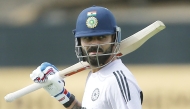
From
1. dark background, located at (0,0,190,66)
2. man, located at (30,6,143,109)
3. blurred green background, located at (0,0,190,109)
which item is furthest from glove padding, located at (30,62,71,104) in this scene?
dark background, located at (0,0,190,66)

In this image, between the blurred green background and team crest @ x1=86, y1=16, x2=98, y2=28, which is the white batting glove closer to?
team crest @ x1=86, y1=16, x2=98, y2=28

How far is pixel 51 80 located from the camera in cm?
277

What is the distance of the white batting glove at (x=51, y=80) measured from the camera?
9.09 feet

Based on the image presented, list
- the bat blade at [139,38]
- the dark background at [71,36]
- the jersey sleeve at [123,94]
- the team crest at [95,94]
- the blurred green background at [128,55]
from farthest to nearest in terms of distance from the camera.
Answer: the dark background at [71,36] < the blurred green background at [128,55] < the bat blade at [139,38] < the team crest at [95,94] < the jersey sleeve at [123,94]

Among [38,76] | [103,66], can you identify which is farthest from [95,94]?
[38,76]

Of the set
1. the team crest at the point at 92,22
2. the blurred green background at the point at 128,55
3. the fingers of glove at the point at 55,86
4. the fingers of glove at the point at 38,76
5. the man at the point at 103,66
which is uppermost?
the team crest at the point at 92,22

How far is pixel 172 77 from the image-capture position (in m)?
5.98

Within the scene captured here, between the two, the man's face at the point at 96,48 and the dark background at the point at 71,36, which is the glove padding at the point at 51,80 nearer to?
the man's face at the point at 96,48

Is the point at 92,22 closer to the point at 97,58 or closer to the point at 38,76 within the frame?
the point at 97,58

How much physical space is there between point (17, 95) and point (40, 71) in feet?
0.82

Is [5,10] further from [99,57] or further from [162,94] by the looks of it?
[99,57]

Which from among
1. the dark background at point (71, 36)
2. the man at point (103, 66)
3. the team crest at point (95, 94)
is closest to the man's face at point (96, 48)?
the man at point (103, 66)

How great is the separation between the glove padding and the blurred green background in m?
3.03

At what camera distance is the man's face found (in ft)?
8.11
